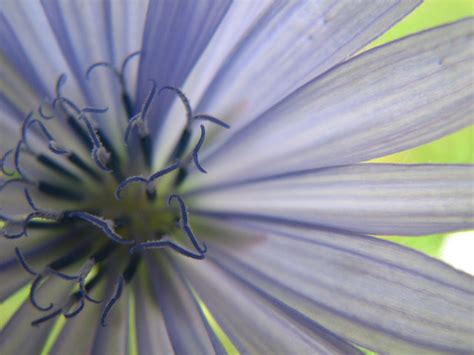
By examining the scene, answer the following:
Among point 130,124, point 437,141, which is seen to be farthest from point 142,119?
point 437,141

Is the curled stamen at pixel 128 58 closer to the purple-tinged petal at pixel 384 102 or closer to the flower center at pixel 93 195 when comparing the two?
the flower center at pixel 93 195

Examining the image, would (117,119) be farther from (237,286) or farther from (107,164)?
(237,286)

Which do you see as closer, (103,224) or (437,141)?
(103,224)

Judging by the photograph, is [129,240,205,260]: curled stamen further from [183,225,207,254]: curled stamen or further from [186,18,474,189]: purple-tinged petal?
[186,18,474,189]: purple-tinged petal

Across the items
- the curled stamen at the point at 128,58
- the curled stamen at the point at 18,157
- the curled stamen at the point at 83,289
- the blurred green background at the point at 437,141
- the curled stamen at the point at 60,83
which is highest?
the blurred green background at the point at 437,141

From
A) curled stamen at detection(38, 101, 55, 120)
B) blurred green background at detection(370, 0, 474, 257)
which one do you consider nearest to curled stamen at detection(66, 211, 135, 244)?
curled stamen at detection(38, 101, 55, 120)

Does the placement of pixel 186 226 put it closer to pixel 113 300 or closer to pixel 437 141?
pixel 113 300

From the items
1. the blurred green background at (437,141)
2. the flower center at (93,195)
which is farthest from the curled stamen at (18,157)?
the blurred green background at (437,141)
